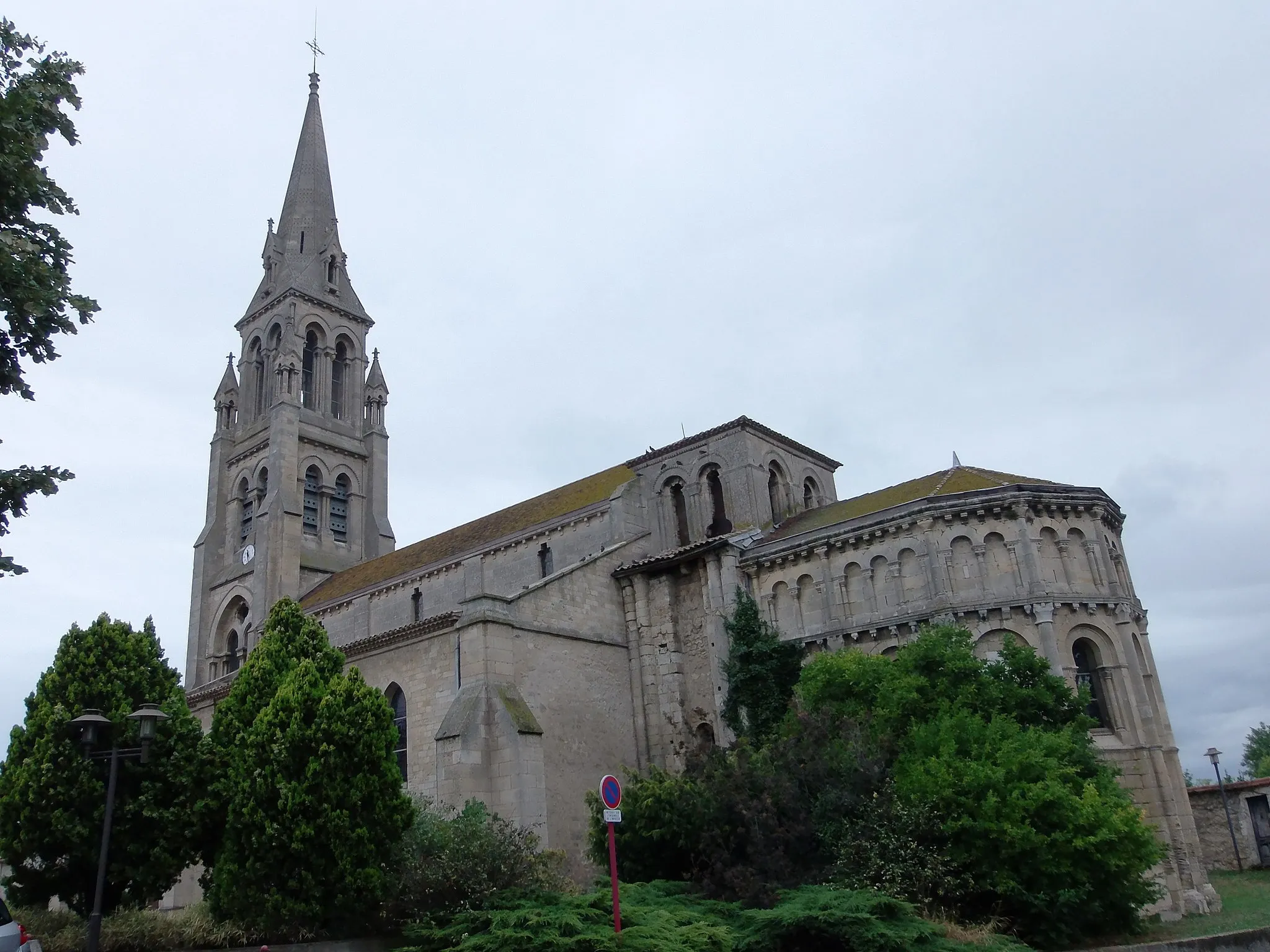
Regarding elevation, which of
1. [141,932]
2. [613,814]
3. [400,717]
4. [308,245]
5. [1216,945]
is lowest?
[1216,945]

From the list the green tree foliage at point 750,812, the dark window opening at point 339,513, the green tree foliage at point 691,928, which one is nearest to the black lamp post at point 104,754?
the green tree foliage at point 691,928

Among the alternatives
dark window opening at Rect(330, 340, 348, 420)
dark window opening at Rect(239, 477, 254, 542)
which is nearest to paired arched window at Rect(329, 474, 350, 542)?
dark window opening at Rect(330, 340, 348, 420)

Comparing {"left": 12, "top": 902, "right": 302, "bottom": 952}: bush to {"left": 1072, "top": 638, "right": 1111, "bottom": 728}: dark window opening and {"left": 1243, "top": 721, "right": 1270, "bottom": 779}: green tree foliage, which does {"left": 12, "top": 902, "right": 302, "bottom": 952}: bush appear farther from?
{"left": 1243, "top": 721, "right": 1270, "bottom": 779}: green tree foliage

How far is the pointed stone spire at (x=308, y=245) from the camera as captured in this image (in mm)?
54062

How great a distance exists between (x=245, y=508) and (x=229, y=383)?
768 centimetres

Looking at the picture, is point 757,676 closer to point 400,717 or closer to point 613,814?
point 400,717

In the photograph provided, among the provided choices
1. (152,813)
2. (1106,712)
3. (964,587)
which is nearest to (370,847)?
(152,813)

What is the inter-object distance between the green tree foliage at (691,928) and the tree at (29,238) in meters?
7.82

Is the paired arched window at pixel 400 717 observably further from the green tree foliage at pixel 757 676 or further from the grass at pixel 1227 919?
the grass at pixel 1227 919

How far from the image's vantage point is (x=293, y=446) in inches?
1922

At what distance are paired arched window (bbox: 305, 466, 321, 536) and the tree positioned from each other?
36.4 metres

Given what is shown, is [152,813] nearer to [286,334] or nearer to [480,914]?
[480,914]

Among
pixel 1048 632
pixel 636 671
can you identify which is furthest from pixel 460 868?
pixel 1048 632

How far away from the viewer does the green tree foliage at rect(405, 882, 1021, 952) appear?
13.9 meters
